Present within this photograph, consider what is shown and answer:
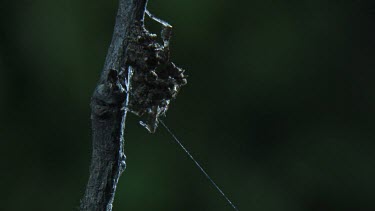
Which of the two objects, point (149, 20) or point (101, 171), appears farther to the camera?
point (149, 20)

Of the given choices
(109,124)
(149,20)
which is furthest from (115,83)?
(149,20)

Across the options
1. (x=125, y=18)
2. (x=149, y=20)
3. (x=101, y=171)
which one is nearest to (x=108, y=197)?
Result: (x=101, y=171)

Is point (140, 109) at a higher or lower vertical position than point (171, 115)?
higher

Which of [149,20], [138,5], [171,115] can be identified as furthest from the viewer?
[171,115]

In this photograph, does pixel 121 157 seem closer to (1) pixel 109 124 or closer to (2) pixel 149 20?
(1) pixel 109 124

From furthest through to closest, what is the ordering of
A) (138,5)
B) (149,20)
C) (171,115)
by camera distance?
(171,115)
(149,20)
(138,5)

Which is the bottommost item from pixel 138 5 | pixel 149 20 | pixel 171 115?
pixel 171 115
